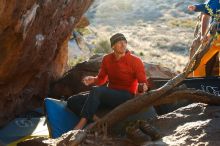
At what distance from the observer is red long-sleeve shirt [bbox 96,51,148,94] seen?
698 centimetres

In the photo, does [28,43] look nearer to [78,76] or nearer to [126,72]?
[126,72]

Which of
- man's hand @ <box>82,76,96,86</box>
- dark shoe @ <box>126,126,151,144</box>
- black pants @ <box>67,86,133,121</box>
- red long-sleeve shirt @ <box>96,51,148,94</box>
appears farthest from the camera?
man's hand @ <box>82,76,96,86</box>

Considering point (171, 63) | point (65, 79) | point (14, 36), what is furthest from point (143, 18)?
point (14, 36)

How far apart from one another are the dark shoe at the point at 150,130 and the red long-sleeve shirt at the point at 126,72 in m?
1.16

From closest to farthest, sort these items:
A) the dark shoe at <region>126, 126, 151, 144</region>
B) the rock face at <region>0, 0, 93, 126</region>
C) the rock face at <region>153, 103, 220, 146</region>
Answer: the rock face at <region>153, 103, 220, 146</region>
the dark shoe at <region>126, 126, 151, 144</region>
the rock face at <region>0, 0, 93, 126</region>

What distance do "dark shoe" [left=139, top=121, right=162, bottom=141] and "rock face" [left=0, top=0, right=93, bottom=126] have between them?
2.65 m

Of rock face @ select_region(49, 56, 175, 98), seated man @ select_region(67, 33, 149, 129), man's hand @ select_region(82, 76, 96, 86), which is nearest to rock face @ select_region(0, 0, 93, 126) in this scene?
rock face @ select_region(49, 56, 175, 98)

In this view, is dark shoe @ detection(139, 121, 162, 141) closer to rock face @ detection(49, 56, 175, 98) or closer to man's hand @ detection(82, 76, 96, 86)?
man's hand @ detection(82, 76, 96, 86)

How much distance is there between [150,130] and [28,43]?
4377 millimetres

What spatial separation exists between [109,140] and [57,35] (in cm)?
603

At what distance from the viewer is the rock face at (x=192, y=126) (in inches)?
209

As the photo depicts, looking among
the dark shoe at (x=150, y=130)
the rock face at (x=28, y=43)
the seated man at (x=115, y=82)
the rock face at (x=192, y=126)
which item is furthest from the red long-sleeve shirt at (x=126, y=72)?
the rock face at (x=28, y=43)

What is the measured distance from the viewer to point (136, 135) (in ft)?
18.4

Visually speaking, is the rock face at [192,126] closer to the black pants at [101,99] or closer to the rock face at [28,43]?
the black pants at [101,99]
